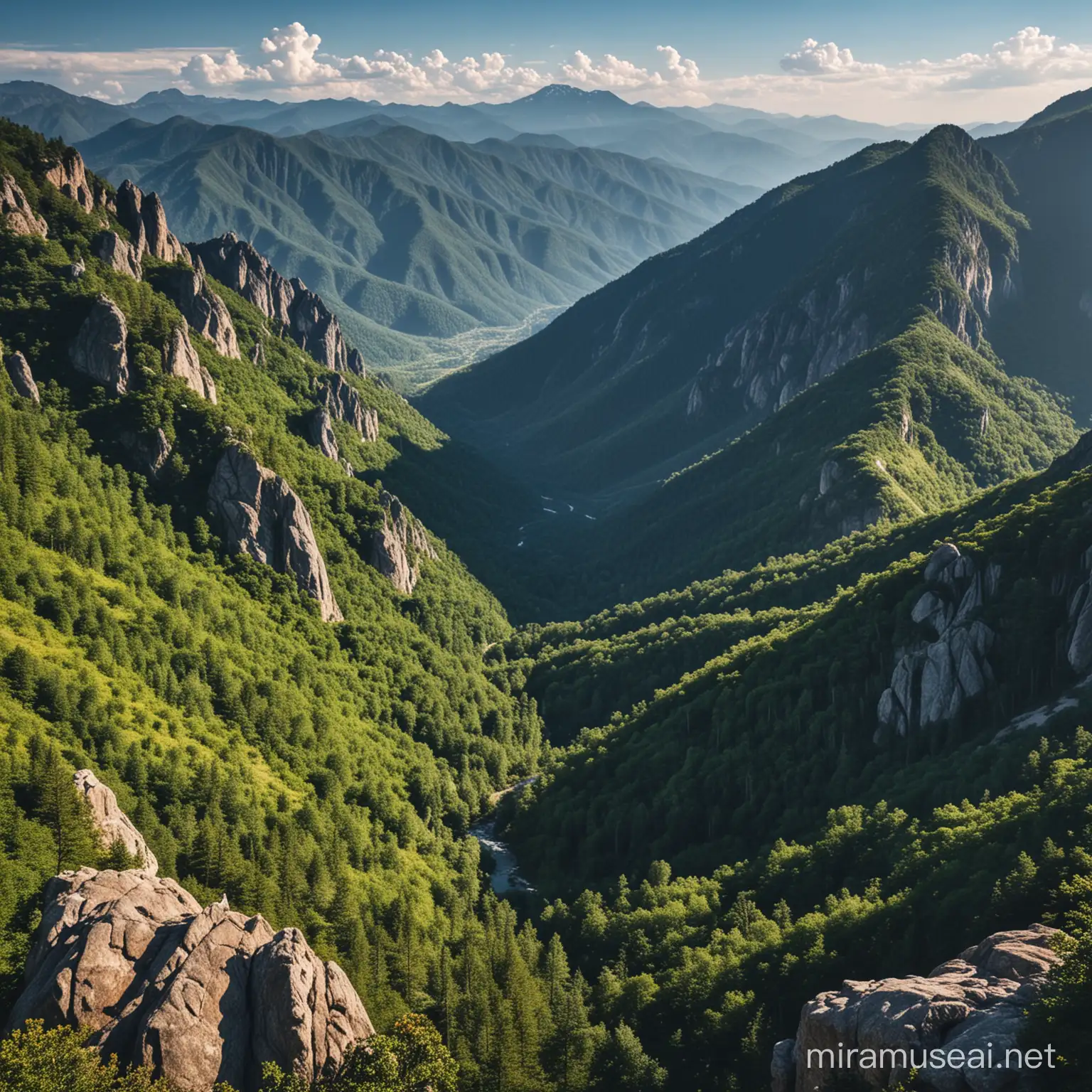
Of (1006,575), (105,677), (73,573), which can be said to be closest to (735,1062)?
(1006,575)

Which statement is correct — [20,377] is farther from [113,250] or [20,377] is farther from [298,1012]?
[298,1012]

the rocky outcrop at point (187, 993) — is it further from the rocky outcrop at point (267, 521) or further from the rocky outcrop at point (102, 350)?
the rocky outcrop at point (102, 350)

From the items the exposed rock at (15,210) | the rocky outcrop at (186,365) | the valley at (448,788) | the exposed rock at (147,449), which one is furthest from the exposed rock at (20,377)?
the exposed rock at (15,210)

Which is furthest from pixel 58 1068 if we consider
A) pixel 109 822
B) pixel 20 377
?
pixel 20 377

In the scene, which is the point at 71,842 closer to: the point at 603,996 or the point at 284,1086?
the point at 284,1086

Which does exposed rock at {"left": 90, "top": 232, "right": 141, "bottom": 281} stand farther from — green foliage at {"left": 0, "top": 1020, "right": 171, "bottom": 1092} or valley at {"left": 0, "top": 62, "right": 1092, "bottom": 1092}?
green foliage at {"left": 0, "top": 1020, "right": 171, "bottom": 1092}
